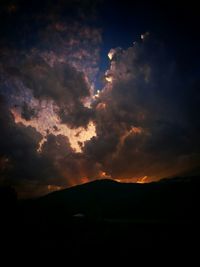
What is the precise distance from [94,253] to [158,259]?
20.9ft

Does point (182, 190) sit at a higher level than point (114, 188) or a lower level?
lower

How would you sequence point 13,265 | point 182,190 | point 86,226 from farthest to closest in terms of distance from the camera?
point 182,190, point 86,226, point 13,265

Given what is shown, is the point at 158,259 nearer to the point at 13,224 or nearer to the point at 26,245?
the point at 26,245

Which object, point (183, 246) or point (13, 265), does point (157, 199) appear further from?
point (13, 265)

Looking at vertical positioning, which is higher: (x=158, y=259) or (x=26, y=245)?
(x=26, y=245)

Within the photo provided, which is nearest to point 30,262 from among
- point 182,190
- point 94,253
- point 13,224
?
point 94,253

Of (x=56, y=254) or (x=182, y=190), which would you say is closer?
(x=56, y=254)

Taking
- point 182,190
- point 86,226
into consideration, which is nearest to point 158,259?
point 86,226

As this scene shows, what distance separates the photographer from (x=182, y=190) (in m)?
132

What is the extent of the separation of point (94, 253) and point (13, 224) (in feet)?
40.3

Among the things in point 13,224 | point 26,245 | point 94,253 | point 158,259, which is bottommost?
point 158,259

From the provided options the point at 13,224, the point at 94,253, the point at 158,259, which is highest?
the point at 13,224

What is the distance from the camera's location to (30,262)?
17.8m

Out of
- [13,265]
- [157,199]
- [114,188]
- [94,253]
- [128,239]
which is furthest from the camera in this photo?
[114,188]
